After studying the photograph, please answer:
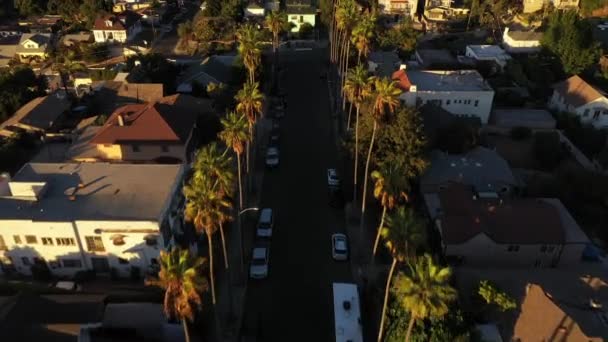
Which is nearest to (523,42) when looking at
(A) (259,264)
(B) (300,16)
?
(B) (300,16)

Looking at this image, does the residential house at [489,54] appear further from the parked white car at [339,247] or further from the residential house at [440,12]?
the parked white car at [339,247]

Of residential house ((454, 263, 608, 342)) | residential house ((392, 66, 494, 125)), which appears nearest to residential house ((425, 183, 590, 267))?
residential house ((454, 263, 608, 342))

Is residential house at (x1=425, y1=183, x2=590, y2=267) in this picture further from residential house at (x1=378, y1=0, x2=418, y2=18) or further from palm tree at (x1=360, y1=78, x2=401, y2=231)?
residential house at (x1=378, y1=0, x2=418, y2=18)

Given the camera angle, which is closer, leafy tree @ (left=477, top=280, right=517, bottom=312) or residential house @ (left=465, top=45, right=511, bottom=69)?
leafy tree @ (left=477, top=280, right=517, bottom=312)

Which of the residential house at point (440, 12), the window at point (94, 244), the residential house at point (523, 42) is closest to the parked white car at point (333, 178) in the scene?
the window at point (94, 244)

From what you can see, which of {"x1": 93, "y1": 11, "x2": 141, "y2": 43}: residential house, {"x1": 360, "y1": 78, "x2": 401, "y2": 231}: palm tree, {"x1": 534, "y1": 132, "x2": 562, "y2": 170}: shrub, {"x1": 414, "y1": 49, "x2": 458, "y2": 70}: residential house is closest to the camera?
{"x1": 360, "y1": 78, "x2": 401, "y2": 231}: palm tree

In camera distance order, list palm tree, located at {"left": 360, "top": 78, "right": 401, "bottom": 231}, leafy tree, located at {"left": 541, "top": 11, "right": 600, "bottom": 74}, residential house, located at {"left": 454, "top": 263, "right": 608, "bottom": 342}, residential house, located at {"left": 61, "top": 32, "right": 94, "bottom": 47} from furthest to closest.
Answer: residential house, located at {"left": 61, "top": 32, "right": 94, "bottom": 47} → leafy tree, located at {"left": 541, "top": 11, "right": 600, "bottom": 74} → palm tree, located at {"left": 360, "top": 78, "right": 401, "bottom": 231} → residential house, located at {"left": 454, "top": 263, "right": 608, "bottom": 342}

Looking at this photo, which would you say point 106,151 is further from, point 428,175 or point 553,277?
point 553,277
